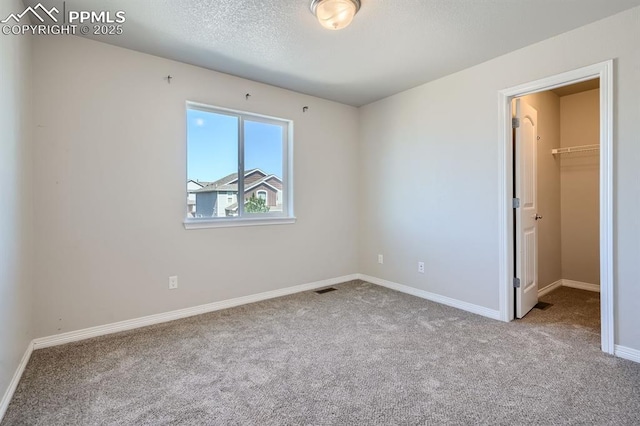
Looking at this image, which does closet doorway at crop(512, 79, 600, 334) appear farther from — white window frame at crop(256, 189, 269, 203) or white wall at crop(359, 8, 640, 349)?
white window frame at crop(256, 189, 269, 203)

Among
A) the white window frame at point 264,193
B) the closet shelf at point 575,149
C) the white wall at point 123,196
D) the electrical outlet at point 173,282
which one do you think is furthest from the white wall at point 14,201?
the closet shelf at point 575,149

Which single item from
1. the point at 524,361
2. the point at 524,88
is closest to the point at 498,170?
the point at 524,88

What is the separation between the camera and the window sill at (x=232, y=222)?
304cm

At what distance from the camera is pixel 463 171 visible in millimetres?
3166

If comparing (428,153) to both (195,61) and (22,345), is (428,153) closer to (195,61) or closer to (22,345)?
(195,61)

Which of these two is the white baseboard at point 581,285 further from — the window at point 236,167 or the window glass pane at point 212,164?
the window glass pane at point 212,164

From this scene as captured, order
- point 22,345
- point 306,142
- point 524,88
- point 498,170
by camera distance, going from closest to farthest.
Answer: point 22,345 < point 524,88 < point 498,170 < point 306,142

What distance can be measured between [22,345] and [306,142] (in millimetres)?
3107

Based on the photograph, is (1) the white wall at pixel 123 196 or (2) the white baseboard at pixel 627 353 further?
(1) the white wall at pixel 123 196

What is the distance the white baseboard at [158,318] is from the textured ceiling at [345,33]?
2.36m

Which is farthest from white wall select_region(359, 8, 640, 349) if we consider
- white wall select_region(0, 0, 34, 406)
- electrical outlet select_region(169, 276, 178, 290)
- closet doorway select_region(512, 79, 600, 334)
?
white wall select_region(0, 0, 34, 406)

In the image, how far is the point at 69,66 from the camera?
2.45m

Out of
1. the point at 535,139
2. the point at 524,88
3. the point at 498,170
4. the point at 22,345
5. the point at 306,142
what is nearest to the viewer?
the point at 22,345

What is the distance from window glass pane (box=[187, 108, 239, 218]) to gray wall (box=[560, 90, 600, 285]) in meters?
4.13
